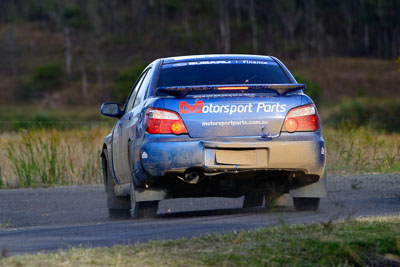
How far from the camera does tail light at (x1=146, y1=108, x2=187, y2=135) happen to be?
752 cm

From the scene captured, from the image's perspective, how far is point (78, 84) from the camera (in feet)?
277

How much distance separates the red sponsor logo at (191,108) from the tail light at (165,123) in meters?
0.07

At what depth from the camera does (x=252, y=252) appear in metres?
5.05

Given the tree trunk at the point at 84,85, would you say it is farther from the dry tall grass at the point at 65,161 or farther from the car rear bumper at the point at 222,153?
the car rear bumper at the point at 222,153

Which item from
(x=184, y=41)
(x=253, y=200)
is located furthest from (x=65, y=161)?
(x=184, y=41)

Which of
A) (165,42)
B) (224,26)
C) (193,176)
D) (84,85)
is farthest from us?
(224,26)

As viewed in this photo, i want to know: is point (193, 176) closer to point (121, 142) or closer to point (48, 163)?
point (121, 142)

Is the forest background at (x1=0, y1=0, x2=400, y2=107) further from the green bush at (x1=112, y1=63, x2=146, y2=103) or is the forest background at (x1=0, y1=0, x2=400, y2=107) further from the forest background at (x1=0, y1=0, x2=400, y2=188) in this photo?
the green bush at (x1=112, y1=63, x2=146, y2=103)

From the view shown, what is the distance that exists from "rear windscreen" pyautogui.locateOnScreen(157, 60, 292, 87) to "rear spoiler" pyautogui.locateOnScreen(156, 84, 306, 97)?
601 millimetres

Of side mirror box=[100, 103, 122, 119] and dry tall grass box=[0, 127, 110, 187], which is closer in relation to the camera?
side mirror box=[100, 103, 122, 119]

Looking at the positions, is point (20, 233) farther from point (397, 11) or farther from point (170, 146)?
point (397, 11)

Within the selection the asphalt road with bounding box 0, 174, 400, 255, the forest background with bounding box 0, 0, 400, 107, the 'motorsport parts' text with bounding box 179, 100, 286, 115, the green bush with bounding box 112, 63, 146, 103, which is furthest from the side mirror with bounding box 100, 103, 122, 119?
the forest background with bounding box 0, 0, 400, 107

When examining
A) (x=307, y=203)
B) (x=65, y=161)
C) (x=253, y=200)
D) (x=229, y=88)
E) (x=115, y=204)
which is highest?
(x=229, y=88)

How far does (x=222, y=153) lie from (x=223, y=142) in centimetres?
10
